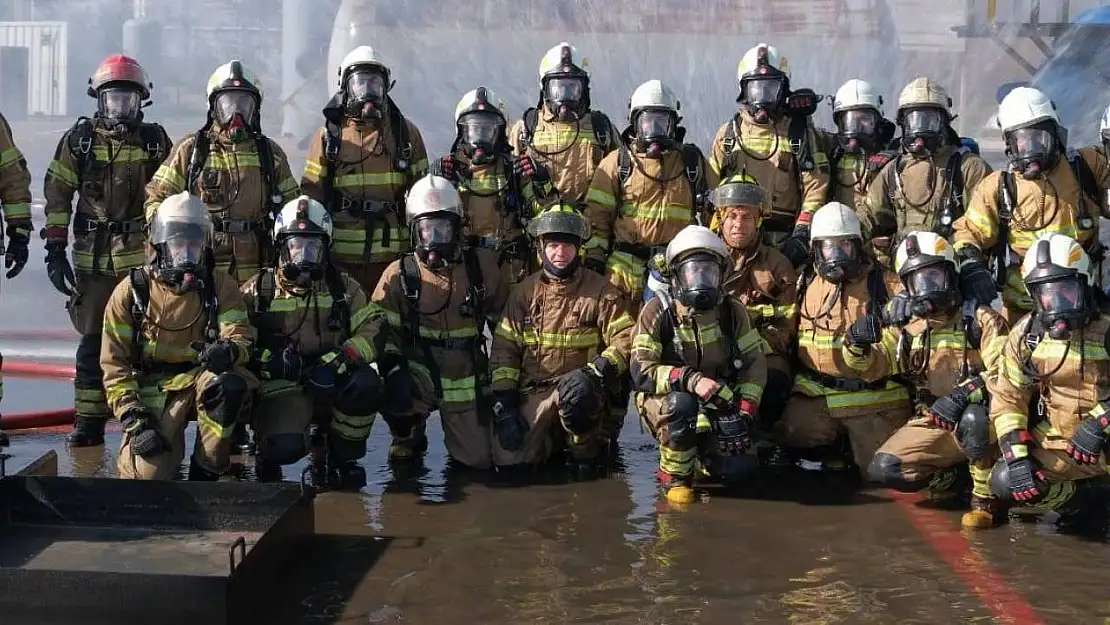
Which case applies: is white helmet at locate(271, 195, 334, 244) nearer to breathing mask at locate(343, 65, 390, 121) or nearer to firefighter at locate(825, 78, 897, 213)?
breathing mask at locate(343, 65, 390, 121)

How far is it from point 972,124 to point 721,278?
23874mm

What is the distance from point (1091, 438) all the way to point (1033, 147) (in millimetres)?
2119

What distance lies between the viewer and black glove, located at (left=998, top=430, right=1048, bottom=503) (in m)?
5.82

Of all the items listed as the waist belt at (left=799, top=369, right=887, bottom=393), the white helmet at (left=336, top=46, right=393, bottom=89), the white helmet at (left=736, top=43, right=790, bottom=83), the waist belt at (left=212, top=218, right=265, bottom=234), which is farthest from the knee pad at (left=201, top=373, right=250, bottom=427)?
the white helmet at (left=736, top=43, right=790, bottom=83)

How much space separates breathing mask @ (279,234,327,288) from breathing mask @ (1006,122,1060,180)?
3588 mm

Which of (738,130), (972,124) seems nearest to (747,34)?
(972,124)

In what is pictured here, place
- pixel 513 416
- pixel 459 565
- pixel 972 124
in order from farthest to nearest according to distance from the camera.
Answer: pixel 972 124 < pixel 513 416 < pixel 459 565

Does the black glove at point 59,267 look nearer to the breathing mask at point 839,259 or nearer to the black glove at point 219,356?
the black glove at point 219,356

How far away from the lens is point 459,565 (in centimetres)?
553

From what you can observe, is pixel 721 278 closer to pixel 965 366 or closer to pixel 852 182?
pixel 965 366

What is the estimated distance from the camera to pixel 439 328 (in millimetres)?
7355

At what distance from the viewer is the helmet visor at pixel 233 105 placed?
25.2 ft

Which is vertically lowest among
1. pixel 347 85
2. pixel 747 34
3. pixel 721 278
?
pixel 721 278

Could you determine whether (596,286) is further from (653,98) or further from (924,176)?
(924,176)
